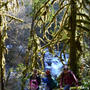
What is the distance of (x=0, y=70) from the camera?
23.1 feet

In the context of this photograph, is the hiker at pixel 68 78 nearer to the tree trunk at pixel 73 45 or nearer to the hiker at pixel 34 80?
the tree trunk at pixel 73 45

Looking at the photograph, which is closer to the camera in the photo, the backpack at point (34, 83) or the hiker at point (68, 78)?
the hiker at point (68, 78)

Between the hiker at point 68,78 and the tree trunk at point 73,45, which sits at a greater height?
the tree trunk at point 73,45

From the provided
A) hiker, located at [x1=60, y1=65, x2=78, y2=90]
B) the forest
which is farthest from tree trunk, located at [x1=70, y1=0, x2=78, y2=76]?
hiker, located at [x1=60, y1=65, x2=78, y2=90]

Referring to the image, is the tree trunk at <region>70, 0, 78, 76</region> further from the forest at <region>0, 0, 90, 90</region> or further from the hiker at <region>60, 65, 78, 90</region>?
the hiker at <region>60, 65, 78, 90</region>

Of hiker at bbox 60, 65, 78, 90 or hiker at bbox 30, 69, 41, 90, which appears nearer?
hiker at bbox 60, 65, 78, 90

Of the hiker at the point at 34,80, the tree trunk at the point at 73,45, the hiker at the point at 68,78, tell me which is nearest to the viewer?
the hiker at the point at 68,78

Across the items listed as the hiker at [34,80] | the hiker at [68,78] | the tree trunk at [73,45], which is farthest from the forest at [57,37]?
the hiker at [68,78]

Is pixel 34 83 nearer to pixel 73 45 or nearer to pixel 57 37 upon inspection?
pixel 57 37

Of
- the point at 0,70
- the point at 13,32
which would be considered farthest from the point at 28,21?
the point at 0,70

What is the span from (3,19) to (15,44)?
55.9ft

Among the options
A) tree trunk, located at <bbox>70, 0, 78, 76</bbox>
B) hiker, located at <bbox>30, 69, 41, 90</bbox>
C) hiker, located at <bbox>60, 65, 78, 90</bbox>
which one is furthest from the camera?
hiker, located at <bbox>30, 69, 41, 90</bbox>

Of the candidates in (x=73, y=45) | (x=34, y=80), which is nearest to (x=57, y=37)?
(x=73, y=45)

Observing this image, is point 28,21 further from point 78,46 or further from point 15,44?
point 78,46
